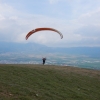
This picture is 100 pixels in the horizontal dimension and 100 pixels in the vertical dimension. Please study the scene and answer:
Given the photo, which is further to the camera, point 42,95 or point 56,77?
point 56,77

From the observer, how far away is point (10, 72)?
2520 cm

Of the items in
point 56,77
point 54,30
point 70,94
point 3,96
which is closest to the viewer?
point 3,96

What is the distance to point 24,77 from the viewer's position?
80.1 ft

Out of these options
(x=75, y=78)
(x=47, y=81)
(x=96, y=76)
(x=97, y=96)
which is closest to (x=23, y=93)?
(x=47, y=81)

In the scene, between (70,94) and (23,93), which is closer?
(23,93)

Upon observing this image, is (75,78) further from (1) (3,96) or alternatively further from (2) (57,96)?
(1) (3,96)

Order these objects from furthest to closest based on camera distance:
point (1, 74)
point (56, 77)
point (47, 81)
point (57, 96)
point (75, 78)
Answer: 1. point (75, 78)
2. point (56, 77)
3. point (47, 81)
4. point (1, 74)
5. point (57, 96)

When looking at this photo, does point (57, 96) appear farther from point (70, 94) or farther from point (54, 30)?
point (54, 30)

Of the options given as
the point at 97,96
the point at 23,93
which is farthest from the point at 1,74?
the point at 97,96

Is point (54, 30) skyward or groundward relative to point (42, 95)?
skyward

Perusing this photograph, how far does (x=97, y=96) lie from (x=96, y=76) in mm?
11252

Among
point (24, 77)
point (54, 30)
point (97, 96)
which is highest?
point (54, 30)

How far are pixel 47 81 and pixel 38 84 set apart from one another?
2.45 meters

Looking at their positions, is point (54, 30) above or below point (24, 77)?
above
